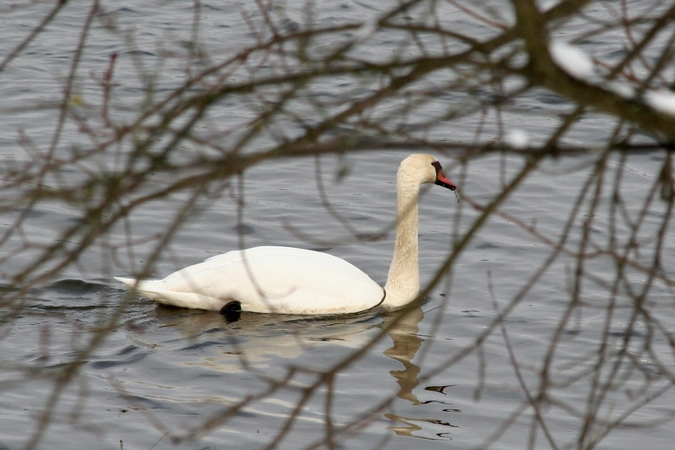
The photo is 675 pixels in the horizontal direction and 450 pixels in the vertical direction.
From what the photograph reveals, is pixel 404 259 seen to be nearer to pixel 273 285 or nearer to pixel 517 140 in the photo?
pixel 273 285

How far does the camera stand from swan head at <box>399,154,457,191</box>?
29.0 feet

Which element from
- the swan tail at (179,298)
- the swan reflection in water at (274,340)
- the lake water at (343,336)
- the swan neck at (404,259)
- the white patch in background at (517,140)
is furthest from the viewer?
the swan neck at (404,259)

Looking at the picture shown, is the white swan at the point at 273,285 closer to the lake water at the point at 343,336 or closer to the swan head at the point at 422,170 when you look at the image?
the lake water at the point at 343,336

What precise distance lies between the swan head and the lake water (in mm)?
662

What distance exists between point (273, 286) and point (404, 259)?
4.46 feet

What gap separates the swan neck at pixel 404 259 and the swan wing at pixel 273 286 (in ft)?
1.65

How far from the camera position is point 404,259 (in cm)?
895

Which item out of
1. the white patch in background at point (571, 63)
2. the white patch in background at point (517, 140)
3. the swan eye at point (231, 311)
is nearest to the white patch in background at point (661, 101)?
the white patch in background at point (571, 63)

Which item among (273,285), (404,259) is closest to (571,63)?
(273,285)

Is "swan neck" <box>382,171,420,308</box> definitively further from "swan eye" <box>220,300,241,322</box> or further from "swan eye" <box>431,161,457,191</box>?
"swan eye" <box>220,300,241,322</box>

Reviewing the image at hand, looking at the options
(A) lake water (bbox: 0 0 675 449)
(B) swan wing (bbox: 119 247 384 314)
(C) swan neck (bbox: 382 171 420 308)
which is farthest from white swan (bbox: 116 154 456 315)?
(C) swan neck (bbox: 382 171 420 308)

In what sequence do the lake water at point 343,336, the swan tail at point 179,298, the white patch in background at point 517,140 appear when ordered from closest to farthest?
the white patch in background at point 517,140, the lake water at point 343,336, the swan tail at point 179,298

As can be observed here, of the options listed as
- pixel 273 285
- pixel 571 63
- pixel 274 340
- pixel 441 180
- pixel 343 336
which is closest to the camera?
pixel 571 63

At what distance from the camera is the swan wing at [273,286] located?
8.16 m
